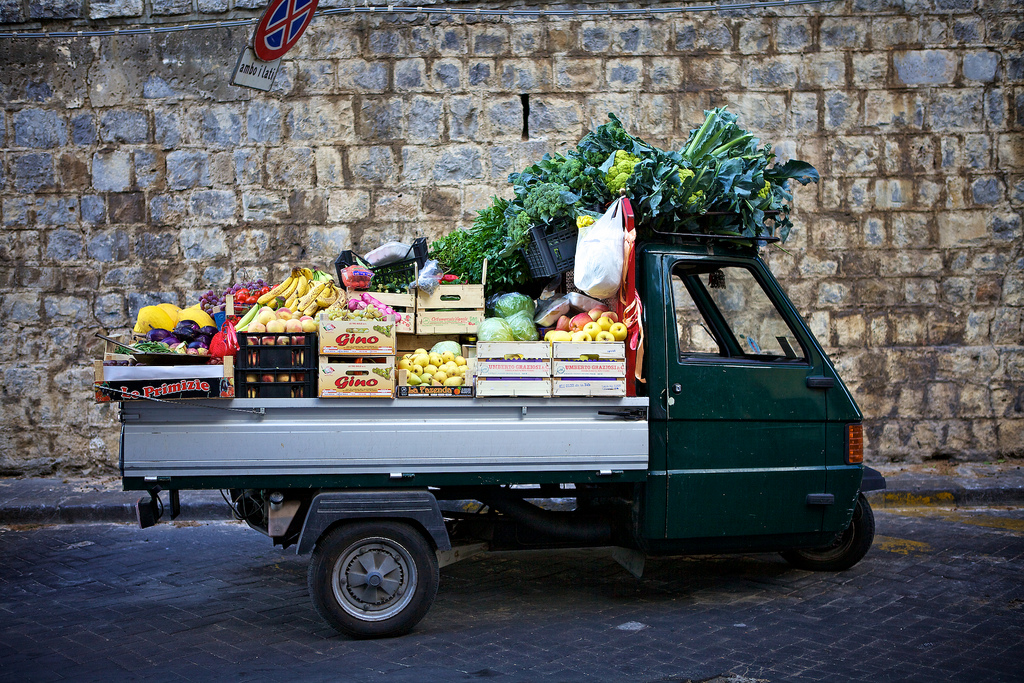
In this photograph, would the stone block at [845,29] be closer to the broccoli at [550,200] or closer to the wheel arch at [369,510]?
the broccoli at [550,200]

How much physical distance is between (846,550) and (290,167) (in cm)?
639

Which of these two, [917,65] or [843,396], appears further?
[917,65]

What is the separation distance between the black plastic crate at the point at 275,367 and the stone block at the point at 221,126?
5.07 metres

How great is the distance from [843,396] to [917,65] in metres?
5.53

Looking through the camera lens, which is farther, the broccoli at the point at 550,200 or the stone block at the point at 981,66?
the stone block at the point at 981,66

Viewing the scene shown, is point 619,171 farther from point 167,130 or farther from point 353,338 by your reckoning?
point 167,130

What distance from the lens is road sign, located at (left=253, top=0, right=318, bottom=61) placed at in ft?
23.5

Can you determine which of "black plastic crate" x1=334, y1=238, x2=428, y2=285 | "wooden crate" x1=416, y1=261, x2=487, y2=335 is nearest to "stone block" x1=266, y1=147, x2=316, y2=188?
"black plastic crate" x1=334, y1=238, x2=428, y2=285

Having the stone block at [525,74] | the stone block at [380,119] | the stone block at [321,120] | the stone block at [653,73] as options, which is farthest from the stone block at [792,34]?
the stone block at [321,120]

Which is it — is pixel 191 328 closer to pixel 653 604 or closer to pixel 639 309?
pixel 639 309

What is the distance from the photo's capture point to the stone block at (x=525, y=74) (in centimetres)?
833

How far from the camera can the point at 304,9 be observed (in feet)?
24.2

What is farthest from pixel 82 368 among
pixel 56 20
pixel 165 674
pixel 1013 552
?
pixel 1013 552

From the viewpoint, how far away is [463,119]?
27.4ft
